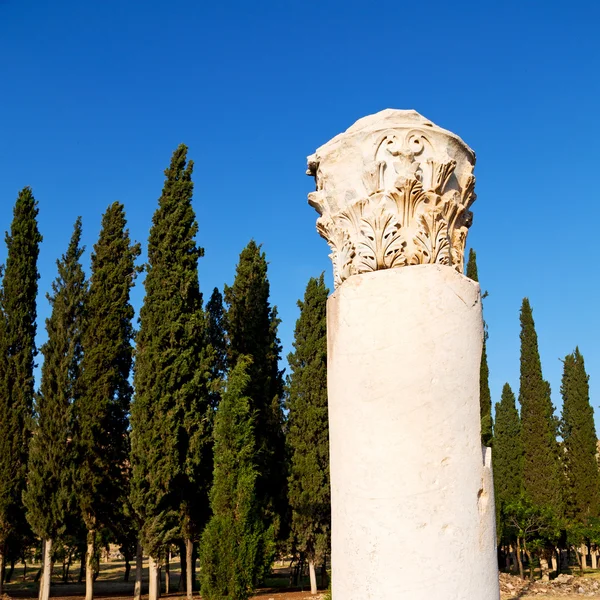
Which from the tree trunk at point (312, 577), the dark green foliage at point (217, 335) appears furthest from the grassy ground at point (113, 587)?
the dark green foliage at point (217, 335)

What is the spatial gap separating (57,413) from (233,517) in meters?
6.29

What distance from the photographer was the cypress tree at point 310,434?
18.8 m

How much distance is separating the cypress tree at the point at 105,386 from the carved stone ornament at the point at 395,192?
1553 centimetres

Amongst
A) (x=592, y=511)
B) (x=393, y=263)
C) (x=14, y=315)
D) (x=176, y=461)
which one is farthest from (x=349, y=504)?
(x=592, y=511)

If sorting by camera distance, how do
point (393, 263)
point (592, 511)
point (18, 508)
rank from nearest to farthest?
point (393, 263), point (18, 508), point (592, 511)

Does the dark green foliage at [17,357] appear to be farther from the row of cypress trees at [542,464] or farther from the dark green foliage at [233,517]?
the row of cypress trees at [542,464]

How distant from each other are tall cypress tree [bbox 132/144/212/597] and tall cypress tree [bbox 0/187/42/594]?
11.4 ft

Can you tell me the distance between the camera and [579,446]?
29.8 m

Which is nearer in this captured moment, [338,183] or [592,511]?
[338,183]

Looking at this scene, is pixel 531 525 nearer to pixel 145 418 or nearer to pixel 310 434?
pixel 310 434

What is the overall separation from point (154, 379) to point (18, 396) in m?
4.12

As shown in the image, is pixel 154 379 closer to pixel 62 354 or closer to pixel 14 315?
pixel 62 354

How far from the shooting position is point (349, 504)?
309 cm

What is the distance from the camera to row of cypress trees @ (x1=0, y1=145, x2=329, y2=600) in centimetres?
1581
